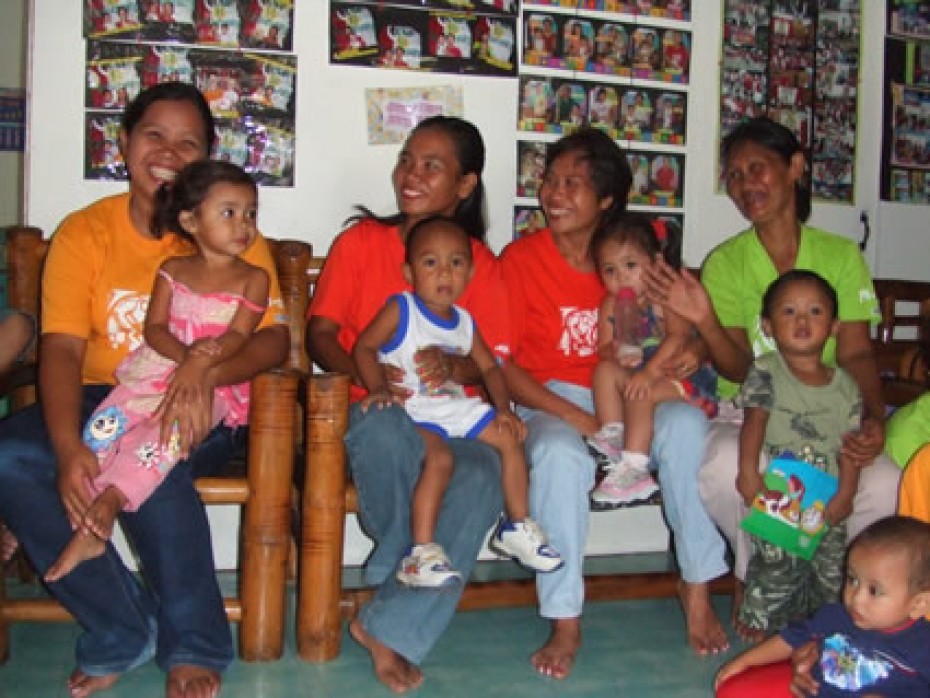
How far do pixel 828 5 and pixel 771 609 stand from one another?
7.08ft

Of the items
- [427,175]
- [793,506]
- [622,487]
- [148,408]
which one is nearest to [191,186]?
[148,408]

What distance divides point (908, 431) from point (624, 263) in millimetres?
794

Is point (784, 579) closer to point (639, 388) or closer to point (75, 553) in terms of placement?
point (639, 388)

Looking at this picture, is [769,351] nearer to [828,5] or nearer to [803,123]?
[803,123]

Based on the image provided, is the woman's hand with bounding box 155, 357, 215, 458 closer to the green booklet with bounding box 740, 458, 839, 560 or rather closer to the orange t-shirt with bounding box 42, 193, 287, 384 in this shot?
the orange t-shirt with bounding box 42, 193, 287, 384

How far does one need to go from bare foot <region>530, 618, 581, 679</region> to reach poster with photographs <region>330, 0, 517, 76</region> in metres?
1.67

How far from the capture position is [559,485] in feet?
7.13

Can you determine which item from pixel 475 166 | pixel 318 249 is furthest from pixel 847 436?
pixel 318 249

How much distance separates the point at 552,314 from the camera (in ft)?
8.36

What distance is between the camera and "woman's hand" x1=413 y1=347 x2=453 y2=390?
2.23 meters

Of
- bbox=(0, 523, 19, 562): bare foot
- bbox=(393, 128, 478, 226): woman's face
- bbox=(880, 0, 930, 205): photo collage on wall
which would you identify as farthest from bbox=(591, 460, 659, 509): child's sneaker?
bbox=(880, 0, 930, 205): photo collage on wall

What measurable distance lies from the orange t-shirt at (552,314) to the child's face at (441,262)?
0.85ft

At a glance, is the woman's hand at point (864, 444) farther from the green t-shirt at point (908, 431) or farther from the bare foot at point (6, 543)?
Result: the bare foot at point (6, 543)

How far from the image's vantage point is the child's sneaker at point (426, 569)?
199 centimetres
